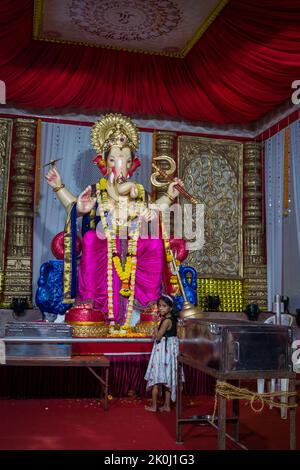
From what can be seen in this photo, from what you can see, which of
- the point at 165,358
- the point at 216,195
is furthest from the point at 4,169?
the point at 165,358

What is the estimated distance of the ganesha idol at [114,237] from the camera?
18.2ft

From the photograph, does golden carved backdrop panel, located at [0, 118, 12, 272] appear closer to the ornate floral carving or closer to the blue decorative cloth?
the ornate floral carving

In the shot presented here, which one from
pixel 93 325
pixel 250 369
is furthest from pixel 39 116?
pixel 250 369

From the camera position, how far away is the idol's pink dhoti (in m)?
5.55

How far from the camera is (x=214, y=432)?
3471 millimetres

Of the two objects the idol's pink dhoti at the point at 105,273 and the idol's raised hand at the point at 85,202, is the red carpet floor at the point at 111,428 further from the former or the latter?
the idol's raised hand at the point at 85,202

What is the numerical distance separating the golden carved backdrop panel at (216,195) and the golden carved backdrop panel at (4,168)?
2363 millimetres

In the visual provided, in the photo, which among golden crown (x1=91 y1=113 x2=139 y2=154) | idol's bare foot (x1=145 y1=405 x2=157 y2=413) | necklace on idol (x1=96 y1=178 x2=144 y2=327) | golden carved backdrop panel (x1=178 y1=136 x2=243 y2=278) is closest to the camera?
idol's bare foot (x1=145 y1=405 x2=157 y2=413)

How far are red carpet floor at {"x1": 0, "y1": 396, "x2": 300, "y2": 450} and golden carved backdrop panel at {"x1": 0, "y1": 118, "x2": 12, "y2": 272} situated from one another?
283 cm

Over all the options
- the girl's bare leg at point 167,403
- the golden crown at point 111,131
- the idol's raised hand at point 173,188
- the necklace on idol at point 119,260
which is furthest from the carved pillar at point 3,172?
the girl's bare leg at point 167,403

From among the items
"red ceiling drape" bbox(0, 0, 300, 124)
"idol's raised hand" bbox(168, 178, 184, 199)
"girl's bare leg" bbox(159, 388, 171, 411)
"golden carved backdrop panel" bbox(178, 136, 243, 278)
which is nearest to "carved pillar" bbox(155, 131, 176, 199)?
"golden carved backdrop panel" bbox(178, 136, 243, 278)

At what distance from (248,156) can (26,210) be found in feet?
10.6

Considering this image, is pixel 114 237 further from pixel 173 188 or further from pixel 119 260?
pixel 173 188
